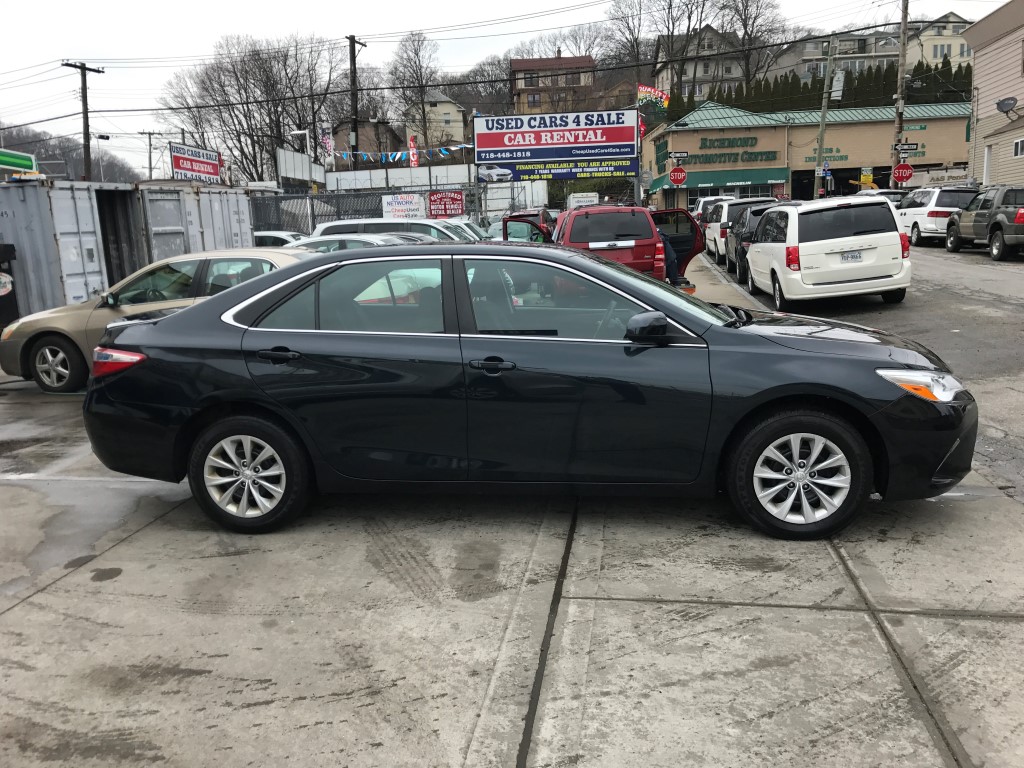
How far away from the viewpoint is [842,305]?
13.5 meters

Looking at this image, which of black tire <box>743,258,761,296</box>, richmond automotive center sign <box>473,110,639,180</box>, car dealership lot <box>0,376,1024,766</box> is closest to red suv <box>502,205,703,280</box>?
black tire <box>743,258,761,296</box>

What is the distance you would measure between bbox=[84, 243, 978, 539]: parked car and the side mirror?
0.01 metres

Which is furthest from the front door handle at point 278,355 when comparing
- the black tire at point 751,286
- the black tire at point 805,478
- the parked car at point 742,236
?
the parked car at point 742,236

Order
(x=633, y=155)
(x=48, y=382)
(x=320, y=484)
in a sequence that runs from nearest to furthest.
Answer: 1. (x=320, y=484)
2. (x=48, y=382)
3. (x=633, y=155)

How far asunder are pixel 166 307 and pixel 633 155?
67.7 feet

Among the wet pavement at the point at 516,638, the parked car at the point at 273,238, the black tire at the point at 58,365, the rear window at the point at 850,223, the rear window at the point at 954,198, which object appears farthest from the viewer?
the rear window at the point at 954,198

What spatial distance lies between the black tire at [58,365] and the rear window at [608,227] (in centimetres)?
697

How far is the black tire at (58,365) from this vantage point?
8.96m

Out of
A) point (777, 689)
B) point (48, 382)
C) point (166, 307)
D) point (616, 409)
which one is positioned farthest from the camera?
point (48, 382)

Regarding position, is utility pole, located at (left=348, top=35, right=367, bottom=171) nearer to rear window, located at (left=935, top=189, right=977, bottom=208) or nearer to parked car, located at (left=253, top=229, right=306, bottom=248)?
parked car, located at (left=253, top=229, right=306, bottom=248)

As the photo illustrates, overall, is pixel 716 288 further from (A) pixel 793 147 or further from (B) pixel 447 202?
(A) pixel 793 147

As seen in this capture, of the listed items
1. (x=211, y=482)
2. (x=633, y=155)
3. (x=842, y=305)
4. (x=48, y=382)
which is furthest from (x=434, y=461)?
(x=633, y=155)

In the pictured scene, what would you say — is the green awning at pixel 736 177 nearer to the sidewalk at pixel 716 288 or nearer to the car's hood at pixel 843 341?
the sidewalk at pixel 716 288

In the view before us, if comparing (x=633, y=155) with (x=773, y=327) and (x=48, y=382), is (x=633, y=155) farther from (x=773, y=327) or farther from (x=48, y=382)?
(x=773, y=327)
